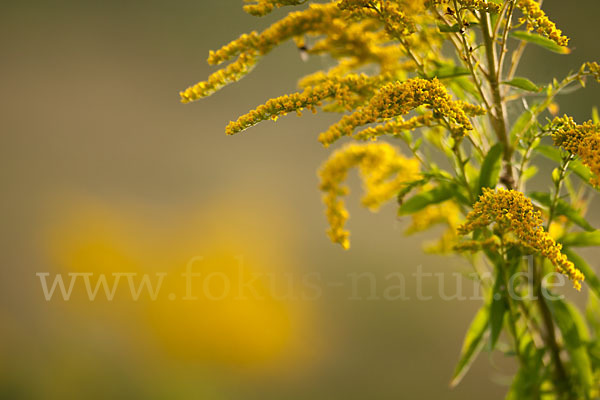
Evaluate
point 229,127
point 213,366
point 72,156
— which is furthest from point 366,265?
point 229,127

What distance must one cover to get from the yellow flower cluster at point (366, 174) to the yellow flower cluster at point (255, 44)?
0.18 meters

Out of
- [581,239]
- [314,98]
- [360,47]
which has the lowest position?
[581,239]

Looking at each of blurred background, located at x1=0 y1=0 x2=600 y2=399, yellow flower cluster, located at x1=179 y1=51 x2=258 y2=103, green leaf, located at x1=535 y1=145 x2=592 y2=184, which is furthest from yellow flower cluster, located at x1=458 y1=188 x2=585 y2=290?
blurred background, located at x1=0 y1=0 x2=600 y2=399

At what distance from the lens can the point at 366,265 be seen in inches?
105

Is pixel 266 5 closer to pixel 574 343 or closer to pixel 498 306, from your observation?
pixel 498 306

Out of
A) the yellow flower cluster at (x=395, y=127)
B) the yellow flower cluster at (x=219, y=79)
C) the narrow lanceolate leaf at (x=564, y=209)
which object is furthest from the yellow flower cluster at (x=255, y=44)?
the narrow lanceolate leaf at (x=564, y=209)

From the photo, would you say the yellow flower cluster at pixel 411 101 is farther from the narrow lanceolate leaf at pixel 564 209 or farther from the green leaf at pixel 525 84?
the narrow lanceolate leaf at pixel 564 209

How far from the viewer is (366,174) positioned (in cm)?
71

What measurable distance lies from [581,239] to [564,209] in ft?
0.17

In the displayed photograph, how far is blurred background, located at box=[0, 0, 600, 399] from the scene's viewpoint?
1.90 m

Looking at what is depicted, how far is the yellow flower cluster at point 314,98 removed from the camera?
0.49 m

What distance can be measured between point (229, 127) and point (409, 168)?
1.05 feet

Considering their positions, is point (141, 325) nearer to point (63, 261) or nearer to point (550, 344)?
point (63, 261)

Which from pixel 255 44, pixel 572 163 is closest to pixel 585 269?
pixel 572 163
